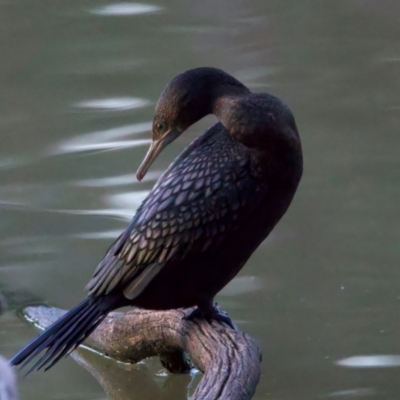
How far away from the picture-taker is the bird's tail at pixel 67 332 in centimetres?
201

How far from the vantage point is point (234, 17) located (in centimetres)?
538

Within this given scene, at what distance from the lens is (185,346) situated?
216cm

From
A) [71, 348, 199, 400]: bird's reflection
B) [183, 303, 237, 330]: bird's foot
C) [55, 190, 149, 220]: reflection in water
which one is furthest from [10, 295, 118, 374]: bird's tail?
[55, 190, 149, 220]: reflection in water

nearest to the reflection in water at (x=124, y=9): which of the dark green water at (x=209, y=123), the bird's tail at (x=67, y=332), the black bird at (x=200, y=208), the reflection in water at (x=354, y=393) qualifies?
the dark green water at (x=209, y=123)

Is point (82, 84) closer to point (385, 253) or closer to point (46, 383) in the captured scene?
point (385, 253)

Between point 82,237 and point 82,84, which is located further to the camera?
point 82,84

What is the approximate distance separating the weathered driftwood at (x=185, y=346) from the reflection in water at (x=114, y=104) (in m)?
1.74

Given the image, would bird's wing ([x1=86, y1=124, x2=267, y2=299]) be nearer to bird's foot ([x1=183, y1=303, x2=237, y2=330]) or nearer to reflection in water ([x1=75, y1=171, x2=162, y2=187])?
bird's foot ([x1=183, y1=303, x2=237, y2=330])

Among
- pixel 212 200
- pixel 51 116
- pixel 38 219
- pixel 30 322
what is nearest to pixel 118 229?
pixel 38 219

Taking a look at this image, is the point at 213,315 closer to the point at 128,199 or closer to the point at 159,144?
the point at 159,144

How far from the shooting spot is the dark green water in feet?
8.88

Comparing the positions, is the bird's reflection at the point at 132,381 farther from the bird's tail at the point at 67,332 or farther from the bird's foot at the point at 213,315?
the bird's tail at the point at 67,332

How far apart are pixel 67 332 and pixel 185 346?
0.97ft

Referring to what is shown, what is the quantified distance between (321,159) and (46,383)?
1735mm
